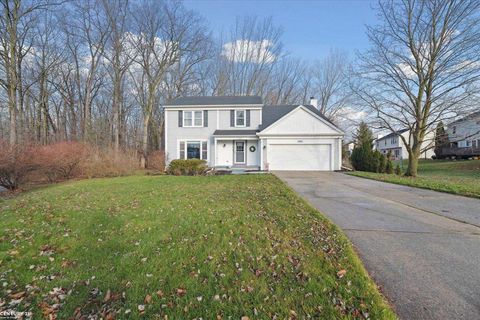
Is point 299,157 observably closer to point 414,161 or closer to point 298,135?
point 298,135

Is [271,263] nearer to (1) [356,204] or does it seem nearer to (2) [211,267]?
(2) [211,267]

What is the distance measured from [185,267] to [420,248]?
3654 mm

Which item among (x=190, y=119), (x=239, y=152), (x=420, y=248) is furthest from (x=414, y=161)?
(x=190, y=119)

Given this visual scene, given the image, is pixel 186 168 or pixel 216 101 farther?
pixel 216 101

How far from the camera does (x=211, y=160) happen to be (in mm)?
20172

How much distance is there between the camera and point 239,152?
20062mm

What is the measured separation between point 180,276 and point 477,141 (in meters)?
46.6

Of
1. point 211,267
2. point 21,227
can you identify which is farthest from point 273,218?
point 21,227

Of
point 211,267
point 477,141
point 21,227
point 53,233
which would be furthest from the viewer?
point 477,141

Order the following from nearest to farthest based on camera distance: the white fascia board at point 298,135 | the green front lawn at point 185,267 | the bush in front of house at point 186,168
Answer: the green front lawn at point 185,267 → the bush in front of house at point 186,168 → the white fascia board at point 298,135

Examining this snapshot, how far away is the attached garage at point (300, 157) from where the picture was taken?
731 inches

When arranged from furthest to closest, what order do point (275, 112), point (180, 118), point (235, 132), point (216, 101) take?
1. point (275, 112)
2. point (216, 101)
3. point (180, 118)
4. point (235, 132)

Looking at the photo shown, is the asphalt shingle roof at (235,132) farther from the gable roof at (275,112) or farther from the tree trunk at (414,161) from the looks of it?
the tree trunk at (414,161)

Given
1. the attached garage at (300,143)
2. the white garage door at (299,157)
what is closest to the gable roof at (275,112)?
the attached garage at (300,143)
